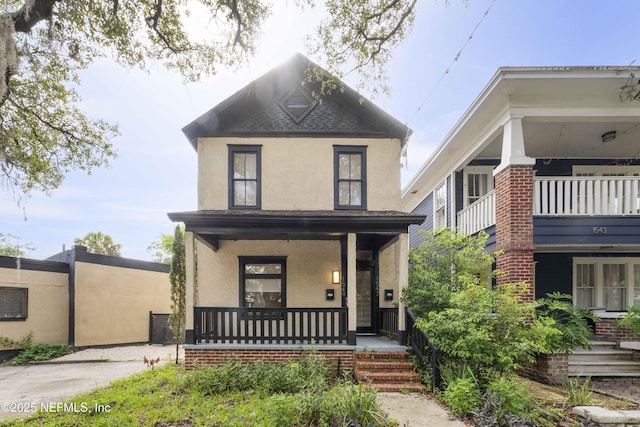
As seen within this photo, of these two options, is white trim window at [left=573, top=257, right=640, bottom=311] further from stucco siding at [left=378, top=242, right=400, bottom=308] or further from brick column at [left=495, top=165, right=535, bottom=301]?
stucco siding at [left=378, top=242, right=400, bottom=308]

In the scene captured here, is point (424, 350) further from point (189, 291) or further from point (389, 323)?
point (189, 291)

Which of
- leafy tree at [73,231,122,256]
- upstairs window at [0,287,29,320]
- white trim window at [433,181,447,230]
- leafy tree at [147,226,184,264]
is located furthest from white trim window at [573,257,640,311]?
leafy tree at [147,226,184,264]

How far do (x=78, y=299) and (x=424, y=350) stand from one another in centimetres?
1164

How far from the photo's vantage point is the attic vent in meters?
9.00

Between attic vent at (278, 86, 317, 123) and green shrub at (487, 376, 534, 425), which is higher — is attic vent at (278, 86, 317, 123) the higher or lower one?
the higher one

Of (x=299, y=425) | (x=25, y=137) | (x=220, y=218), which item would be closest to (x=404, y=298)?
(x=299, y=425)

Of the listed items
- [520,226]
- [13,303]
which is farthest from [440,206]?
[13,303]

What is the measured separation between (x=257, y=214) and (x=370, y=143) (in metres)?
3.78

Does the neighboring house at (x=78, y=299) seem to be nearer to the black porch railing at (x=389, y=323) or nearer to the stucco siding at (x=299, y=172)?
the stucco siding at (x=299, y=172)

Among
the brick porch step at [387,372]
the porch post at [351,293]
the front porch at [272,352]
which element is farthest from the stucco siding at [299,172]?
the brick porch step at [387,372]

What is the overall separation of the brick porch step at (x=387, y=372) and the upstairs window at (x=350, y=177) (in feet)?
12.4

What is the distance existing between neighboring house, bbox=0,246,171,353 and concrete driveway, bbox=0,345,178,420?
0.99 metres

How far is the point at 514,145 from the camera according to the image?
7297 millimetres

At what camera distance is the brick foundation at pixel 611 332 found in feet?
24.3
